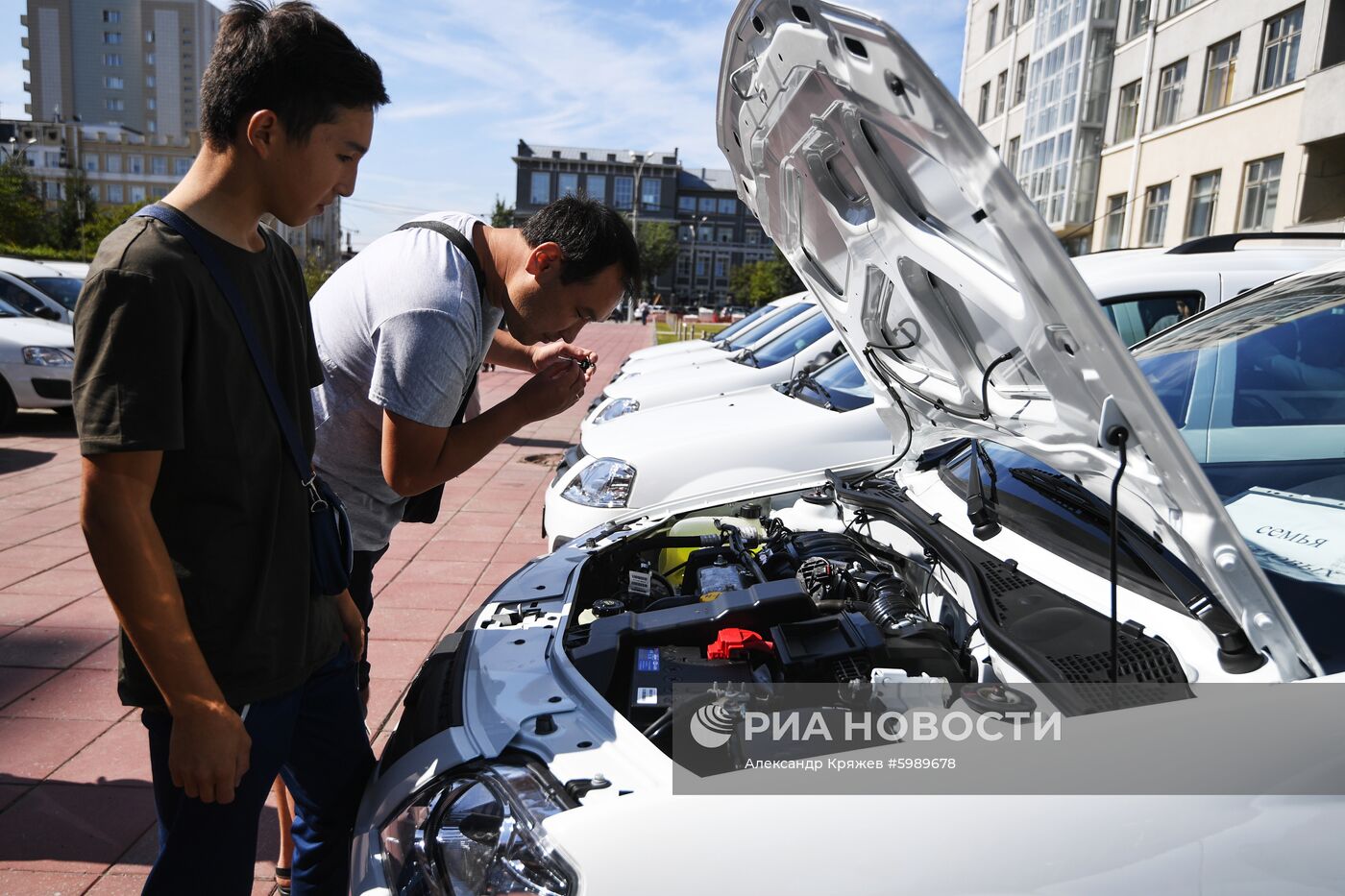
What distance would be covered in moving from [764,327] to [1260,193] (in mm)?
18871

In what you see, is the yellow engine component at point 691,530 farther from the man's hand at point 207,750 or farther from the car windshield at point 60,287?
the car windshield at point 60,287

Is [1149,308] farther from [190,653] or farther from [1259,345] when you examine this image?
[190,653]

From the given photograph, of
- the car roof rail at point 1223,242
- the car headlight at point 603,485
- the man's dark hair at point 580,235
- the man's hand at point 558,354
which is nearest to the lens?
the man's dark hair at point 580,235

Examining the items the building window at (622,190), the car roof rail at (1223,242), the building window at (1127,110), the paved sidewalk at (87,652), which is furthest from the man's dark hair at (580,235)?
the building window at (622,190)

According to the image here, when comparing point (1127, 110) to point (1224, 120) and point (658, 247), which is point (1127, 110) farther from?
point (658, 247)

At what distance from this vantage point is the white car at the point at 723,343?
891 centimetres

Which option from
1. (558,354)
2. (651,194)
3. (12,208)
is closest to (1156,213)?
(558,354)

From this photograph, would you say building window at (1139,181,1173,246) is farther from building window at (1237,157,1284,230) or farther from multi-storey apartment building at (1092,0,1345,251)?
building window at (1237,157,1284,230)

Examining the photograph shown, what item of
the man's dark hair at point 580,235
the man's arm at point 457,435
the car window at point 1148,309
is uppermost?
the man's dark hair at point 580,235

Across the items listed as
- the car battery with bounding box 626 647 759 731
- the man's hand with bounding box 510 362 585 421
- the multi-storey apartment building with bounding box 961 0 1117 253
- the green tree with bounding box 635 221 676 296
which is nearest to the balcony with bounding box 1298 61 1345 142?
the multi-storey apartment building with bounding box 961 0 1117 253

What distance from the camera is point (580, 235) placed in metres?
2.09

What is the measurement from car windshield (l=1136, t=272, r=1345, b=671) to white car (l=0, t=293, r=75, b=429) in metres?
9.29

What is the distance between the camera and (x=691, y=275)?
87.4 meters

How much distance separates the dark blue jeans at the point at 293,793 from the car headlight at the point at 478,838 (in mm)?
253
